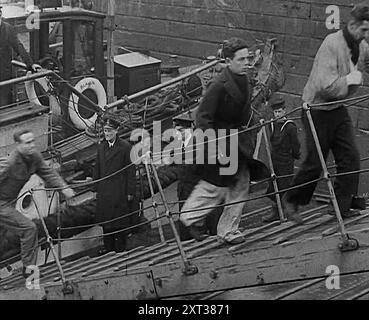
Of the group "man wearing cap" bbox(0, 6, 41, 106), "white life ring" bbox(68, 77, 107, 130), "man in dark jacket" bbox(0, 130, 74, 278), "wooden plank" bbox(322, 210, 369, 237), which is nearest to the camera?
"wooden plank" bbox(322, 210, 369, 237)

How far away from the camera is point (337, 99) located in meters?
6.55

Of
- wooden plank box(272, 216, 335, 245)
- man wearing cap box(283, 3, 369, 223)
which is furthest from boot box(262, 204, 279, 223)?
man wearing cap box(283, 3, 369, 223)

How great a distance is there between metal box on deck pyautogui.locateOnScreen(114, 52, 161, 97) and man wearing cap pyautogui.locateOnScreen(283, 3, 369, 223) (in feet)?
20.9

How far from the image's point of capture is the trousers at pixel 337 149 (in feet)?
21.9

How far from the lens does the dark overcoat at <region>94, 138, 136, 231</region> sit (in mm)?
9227

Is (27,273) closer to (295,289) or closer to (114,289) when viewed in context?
(114,289)

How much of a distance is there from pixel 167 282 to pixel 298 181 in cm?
121

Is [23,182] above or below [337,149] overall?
below

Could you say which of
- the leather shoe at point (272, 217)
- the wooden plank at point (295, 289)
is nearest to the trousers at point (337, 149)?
the wooden plank at point (295, 289)

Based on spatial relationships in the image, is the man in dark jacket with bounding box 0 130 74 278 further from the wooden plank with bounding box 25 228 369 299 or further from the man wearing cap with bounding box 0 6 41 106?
the man wearing cap with bounding box 0 6 41 106

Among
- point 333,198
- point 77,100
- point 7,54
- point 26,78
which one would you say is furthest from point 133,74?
point 333,198

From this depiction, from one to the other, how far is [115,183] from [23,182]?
1.14 metres

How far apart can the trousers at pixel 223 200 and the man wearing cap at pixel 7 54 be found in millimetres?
4940
